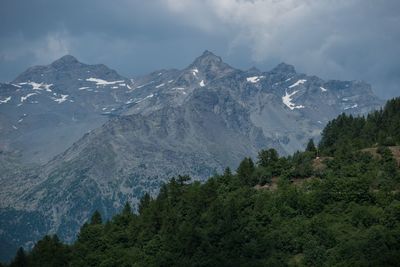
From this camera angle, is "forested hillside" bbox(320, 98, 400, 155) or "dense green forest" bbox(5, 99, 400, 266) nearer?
"dense green forest" bbox(5, 99, 400, 266)

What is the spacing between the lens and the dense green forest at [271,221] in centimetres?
11019

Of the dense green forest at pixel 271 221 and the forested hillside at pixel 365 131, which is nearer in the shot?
the dense green forest at pixel 271 221

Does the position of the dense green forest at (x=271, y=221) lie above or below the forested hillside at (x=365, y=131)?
below

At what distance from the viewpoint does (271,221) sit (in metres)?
123

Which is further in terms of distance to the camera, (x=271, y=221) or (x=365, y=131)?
(x=365, y=131)

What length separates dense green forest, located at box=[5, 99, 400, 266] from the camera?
362ft

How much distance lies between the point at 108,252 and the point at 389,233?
185 feet

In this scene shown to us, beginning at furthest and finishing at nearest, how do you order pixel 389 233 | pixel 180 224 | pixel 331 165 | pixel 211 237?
pixel 331 165 < pixel 180 224 < pixel 211 237 < pixel 389 233

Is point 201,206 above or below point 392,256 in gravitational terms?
above

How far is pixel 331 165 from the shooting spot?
461 feet

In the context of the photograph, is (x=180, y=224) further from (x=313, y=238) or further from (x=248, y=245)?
(x=313, y=238)

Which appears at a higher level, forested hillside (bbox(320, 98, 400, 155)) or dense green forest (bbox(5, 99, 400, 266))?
forested hillside (bbox(320, 98, 400, 155))

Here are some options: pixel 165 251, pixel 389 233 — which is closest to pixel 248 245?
pixel 165 251

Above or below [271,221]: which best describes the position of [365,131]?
above
